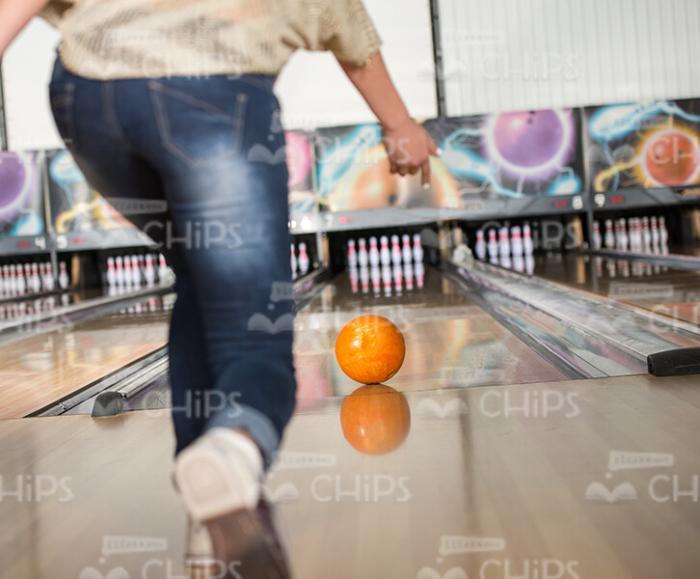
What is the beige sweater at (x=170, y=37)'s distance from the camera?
2.72ft

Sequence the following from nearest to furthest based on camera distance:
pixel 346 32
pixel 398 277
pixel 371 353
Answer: pixel 346 32, pixel 371 353, pixel 398 277

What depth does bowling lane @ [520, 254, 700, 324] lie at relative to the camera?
323 centimetres

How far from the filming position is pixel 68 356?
10.2 ft

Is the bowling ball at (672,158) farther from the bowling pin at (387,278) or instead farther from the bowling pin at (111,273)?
the bowling pin at (111,273)

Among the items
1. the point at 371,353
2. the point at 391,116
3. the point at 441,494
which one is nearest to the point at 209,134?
the point at 391,116

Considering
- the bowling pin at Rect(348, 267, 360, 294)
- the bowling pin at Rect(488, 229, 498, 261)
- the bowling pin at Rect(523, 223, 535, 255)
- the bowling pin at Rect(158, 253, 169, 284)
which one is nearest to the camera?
the bowling pin at Rect(348, 267, 360, 294)

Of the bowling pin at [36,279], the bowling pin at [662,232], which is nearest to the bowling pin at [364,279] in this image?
the bowling pin at [662,232]

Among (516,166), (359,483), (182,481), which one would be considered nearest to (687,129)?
(516,166)

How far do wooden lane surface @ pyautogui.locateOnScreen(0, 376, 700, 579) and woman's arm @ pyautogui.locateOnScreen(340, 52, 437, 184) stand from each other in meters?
0.43

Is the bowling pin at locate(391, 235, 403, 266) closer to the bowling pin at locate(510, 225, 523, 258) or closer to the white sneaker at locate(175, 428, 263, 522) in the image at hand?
Answer: the bowling pin at locate(510, 225, 523, 258)

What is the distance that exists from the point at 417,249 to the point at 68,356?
14.0ft

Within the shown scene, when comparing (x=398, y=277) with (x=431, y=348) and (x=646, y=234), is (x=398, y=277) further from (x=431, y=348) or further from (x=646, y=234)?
(x=431, y=348)

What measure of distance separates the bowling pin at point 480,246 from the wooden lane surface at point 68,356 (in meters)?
3.16

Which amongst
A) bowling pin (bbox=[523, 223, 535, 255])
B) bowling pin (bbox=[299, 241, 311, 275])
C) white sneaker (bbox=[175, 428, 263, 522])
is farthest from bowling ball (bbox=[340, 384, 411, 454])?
bowling pin (bbox=[523, 223, 535, 255])
